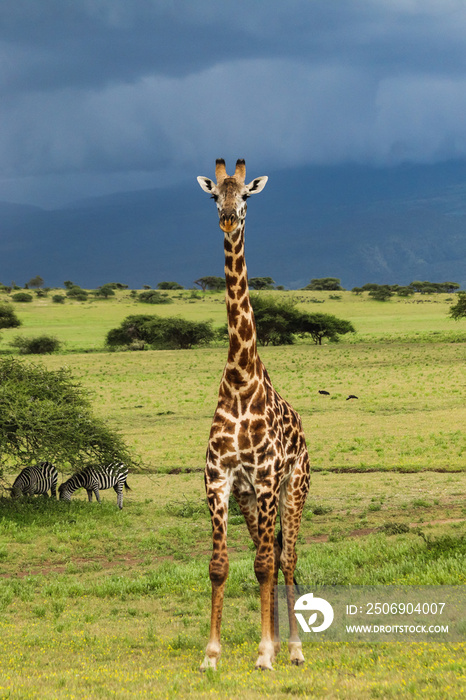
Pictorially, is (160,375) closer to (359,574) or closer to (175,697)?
(359,574)

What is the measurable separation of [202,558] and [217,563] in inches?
258

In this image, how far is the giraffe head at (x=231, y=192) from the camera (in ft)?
23.8

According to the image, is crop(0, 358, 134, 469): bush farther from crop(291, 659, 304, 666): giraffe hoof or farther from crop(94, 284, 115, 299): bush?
crop(94, 284, 115, 299): bush

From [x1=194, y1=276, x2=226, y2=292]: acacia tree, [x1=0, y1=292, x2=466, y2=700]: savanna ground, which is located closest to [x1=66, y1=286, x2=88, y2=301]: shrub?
[x1=194, y1=276, x2=226, y2=292]: acacia tree

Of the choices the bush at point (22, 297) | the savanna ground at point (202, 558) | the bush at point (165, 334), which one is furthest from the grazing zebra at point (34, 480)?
the bush at point (22, 297)

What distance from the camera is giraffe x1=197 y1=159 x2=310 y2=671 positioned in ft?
23.4

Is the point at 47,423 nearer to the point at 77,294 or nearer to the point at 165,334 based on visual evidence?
the point at 165,334

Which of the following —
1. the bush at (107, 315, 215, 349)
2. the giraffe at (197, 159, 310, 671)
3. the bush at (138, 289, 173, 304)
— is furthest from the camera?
the bush at (138, 289, 173, 304)

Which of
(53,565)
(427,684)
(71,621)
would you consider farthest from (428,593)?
(53,565)

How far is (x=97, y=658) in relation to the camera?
315 inches

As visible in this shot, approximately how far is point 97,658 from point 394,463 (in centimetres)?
1579

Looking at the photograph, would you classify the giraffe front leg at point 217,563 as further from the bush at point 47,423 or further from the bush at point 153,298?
the bush at point 153,298

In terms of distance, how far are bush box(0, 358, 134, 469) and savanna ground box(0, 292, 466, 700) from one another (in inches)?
46.4

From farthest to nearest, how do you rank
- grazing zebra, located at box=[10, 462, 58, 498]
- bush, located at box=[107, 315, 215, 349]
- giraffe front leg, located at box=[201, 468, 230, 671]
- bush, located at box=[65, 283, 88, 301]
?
bush, located at box=[65, 283, 88, 301]
bush, located at box=[107, 315, 215, 349]
grazing zebra, located at box=[10, 462, 58, 498]
giraffe front leg, located at box=[201, 468, 230, 671]
